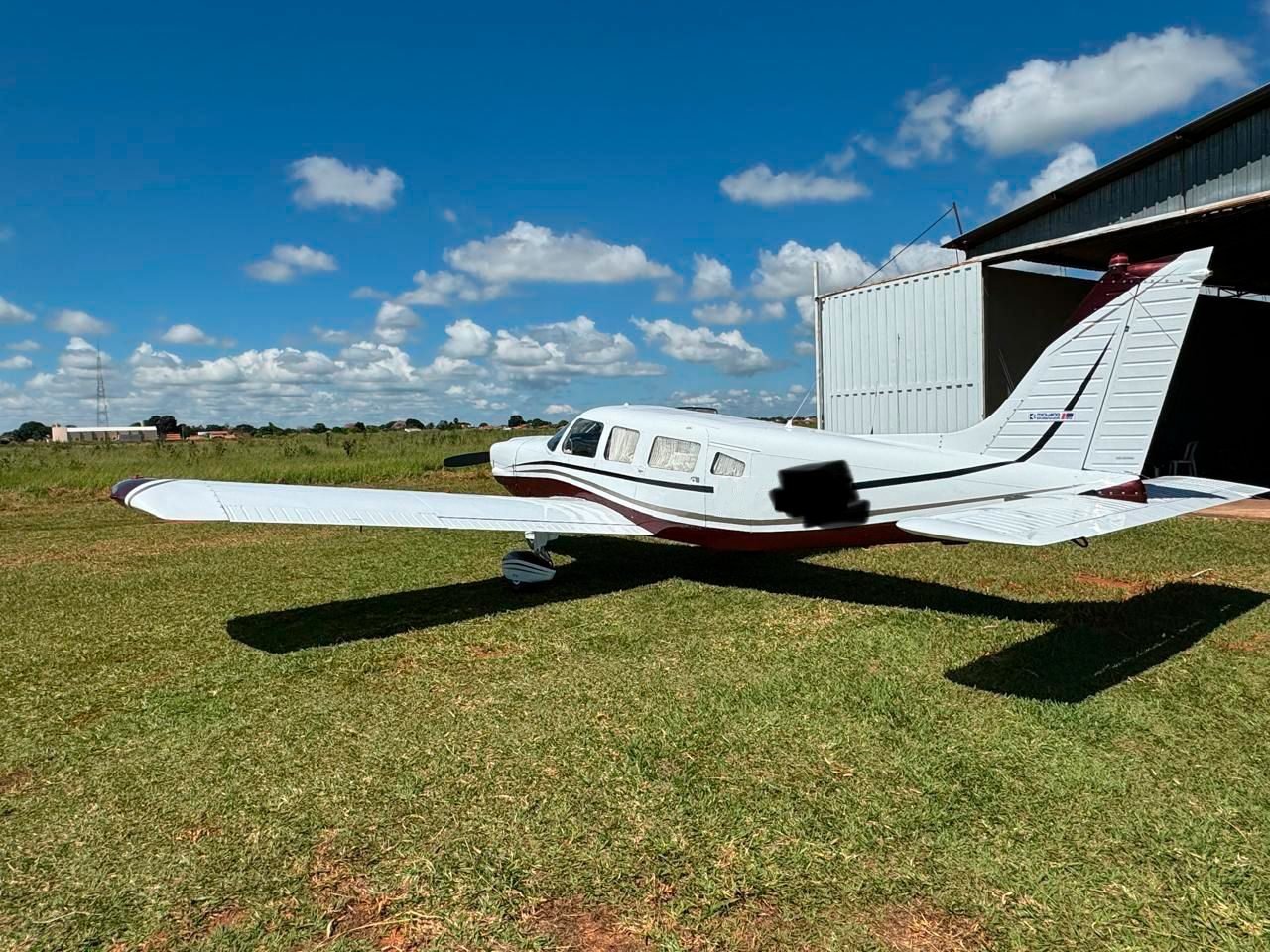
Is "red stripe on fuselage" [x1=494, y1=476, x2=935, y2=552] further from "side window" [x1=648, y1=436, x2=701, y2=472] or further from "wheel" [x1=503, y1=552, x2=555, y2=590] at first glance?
"wheel" [x1=503, y1=552, x2=555, y2=590]

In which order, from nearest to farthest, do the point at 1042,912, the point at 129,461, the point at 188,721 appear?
the point at 1042,912
the point at 188,721
the point at 129,461

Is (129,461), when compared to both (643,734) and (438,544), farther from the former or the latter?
(643,734)

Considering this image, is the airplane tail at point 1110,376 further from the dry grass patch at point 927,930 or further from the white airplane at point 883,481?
the dry grass patch at point 927,930

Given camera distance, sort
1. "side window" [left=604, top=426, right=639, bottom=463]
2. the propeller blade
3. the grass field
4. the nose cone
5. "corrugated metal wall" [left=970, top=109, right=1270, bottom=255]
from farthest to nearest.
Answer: the propeller blade < "corrugated metal wall" [left=970, top=109, right=1270, bottom=255] < the nose cone < "side window" [left=604, top=426, right=639, bottom=463] < the grass field

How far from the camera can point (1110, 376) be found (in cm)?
605

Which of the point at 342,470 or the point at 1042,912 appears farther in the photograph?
the point at 342,470

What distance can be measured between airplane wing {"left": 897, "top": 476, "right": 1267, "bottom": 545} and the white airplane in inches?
0.8

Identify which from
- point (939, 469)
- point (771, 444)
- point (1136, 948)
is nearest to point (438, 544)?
point (771, 444)

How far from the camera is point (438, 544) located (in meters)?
12.1

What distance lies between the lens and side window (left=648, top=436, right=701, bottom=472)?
8.17 meters

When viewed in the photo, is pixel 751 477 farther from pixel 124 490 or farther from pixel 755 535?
pixel 124 490

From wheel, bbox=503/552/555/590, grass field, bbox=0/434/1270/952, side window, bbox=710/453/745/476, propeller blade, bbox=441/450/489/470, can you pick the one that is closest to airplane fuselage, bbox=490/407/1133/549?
side window, bbox=710/453/745/476

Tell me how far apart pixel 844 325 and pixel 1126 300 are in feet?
35.4

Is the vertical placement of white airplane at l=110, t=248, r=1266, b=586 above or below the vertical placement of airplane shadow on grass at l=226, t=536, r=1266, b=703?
above
